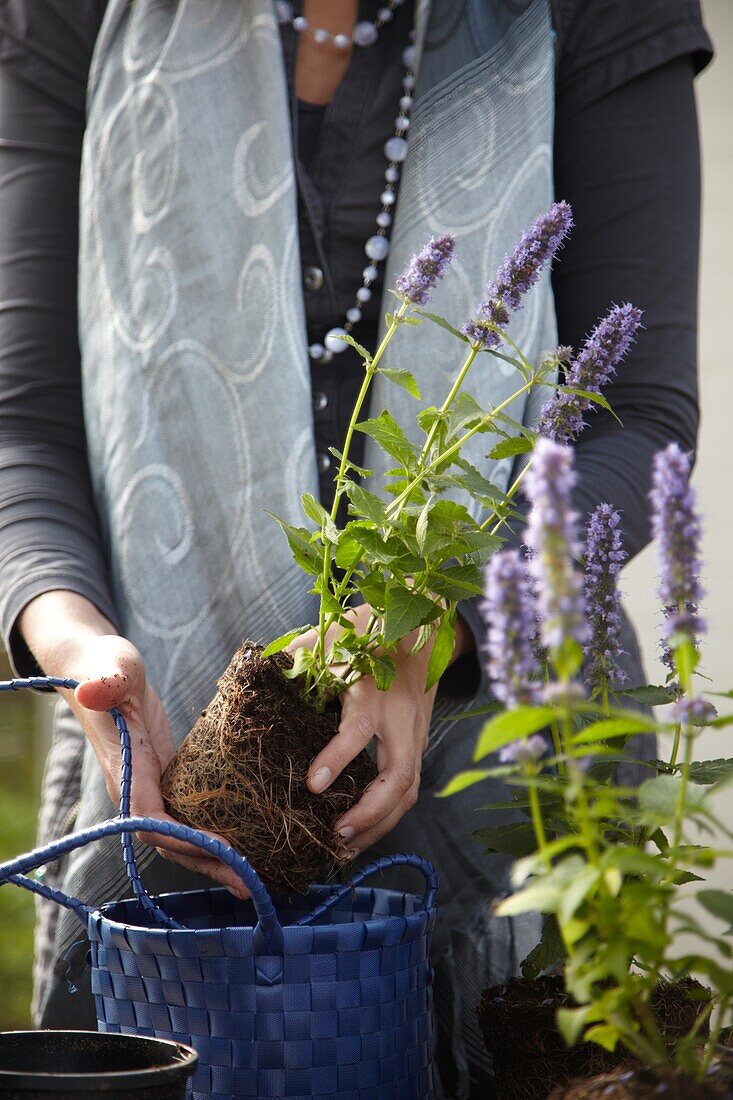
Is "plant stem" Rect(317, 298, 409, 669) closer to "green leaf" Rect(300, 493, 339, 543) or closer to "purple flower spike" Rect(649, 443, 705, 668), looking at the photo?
"green leaf" Rect(300, 493, 339, 543)

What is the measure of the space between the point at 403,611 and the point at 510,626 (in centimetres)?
23

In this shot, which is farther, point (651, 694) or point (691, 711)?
point (651, 694)

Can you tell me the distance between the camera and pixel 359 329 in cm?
107

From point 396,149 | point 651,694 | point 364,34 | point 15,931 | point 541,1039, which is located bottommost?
point 15,931

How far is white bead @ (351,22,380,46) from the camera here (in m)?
1.08

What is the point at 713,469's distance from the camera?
235 centimetres

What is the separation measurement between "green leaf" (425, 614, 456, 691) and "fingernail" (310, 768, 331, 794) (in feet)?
0.31

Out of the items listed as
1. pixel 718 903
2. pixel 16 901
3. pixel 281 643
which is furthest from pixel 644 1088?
pixel 16 901

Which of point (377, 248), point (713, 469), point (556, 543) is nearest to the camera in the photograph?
point (556, 543)

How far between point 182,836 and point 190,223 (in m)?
0.70

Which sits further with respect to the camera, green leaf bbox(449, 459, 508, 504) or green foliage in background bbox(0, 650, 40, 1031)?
green foliage in background bbox(0, 650, 40, 1031)

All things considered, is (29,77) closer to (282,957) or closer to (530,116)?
(530,116)

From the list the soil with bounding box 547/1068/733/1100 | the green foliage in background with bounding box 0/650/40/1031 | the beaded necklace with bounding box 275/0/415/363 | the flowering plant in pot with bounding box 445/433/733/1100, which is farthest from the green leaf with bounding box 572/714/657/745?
the green foliage in background with bounding box 0/650/40/1031

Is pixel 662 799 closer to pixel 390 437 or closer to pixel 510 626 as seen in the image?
pixel 510 626
